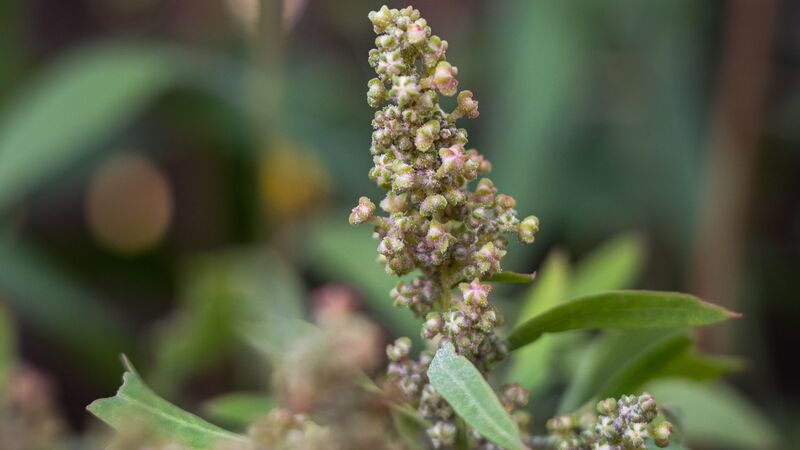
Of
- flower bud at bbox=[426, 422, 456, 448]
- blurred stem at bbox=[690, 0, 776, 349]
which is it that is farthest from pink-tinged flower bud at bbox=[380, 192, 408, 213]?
blurred stem at bbox=[690, 0, 776, 349]

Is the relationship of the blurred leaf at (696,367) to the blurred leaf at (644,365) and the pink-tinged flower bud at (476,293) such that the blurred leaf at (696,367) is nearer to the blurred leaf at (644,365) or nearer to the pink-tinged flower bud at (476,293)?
the blurred leaf at (644,365)

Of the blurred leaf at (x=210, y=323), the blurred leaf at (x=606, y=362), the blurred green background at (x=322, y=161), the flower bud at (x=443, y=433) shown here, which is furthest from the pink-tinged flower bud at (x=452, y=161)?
the blurred green background at (x=322, y=161)

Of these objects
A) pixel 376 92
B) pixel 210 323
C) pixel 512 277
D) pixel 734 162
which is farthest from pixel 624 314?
pixel 734 162

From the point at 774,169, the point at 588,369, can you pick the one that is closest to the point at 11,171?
the point at 588,369

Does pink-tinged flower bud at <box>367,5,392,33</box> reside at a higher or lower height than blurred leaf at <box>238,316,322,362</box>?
higher

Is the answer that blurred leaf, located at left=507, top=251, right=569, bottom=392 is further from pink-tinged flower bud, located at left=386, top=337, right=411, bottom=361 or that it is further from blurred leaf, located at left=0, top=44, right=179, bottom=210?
blurred leaf, located at left=0, top=44, right=179, bottom=210

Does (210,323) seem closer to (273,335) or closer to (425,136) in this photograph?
(273,335)
